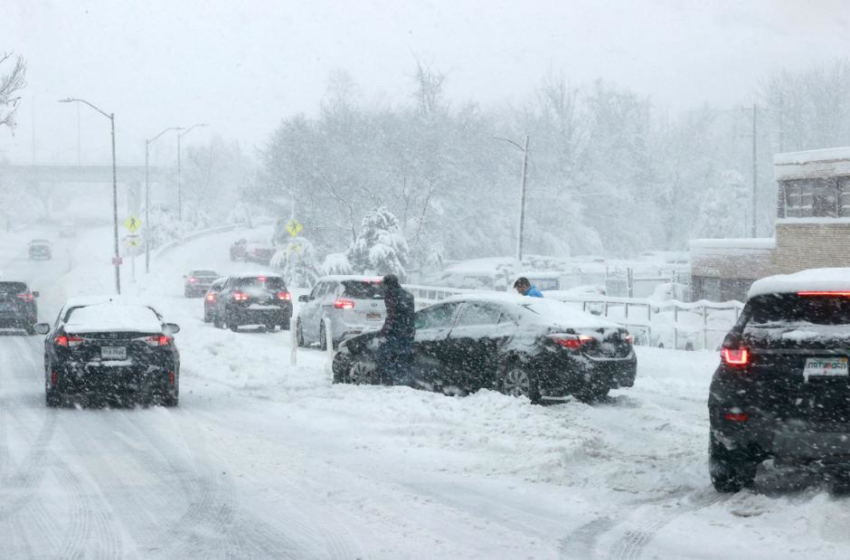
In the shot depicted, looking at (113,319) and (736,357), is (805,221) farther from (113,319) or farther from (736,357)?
(736,357)

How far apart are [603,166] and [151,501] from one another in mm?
74942

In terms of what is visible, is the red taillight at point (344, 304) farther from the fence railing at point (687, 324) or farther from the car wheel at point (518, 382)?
the car wheel at point (518, 382)

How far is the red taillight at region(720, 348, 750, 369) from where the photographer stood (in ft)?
24.4

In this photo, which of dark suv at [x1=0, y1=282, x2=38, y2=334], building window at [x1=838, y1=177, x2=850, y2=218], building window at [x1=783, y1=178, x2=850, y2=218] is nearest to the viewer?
dark suv at [x1=0, y1=282, x2=38, y2=334]

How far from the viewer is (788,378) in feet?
23.8

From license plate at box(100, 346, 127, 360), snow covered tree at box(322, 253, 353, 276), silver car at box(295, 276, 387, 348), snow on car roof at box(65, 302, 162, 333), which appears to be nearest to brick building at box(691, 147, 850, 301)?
silver car at box(295, 276, 387, 348)

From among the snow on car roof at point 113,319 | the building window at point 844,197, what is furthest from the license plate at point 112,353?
the building window at point 844,197

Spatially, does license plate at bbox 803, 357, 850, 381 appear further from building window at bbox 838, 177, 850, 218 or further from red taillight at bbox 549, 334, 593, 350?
building window at bbox 838, 177, 850, 218

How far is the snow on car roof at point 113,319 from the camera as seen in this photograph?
42.4 feet

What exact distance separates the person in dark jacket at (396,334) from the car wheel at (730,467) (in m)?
6.34

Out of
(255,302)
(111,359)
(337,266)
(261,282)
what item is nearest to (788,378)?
(111,359)

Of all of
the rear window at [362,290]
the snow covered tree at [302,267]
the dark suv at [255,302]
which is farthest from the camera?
the snow covered tree at [302,267]

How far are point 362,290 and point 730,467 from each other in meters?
13.9

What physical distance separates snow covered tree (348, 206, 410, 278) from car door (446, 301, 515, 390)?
31.2 metres
